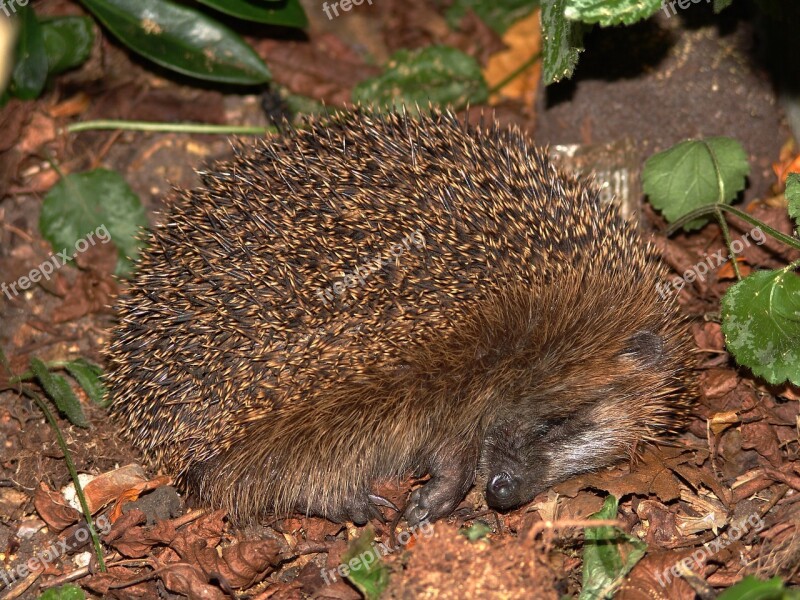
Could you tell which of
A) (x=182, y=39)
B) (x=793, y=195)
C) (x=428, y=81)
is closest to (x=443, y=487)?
(x=793, y=195)

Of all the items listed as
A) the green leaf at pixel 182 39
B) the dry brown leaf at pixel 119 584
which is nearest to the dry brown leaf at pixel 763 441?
the dry brown leaf at pixel 119 584

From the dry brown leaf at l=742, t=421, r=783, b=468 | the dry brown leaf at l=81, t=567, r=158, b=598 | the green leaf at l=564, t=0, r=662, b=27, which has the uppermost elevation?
the green leaf at l=564, t=0, r=662, b=27

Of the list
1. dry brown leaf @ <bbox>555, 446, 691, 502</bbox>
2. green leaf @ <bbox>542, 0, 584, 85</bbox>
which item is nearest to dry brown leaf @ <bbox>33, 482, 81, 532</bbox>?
dry brown leaf @ <bbox>555, 446, 691, 502</bbox>

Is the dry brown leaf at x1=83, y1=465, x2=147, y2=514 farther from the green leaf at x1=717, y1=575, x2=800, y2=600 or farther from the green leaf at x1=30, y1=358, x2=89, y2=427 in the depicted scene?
the green leaf at x1=717, y1=575, x2=800, y2=600

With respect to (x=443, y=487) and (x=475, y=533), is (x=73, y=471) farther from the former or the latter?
(x=475, y=533)

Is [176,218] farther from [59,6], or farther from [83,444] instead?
[59,6]

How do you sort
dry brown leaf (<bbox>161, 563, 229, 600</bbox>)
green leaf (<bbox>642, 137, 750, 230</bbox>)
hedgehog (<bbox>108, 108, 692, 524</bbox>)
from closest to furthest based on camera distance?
hedgehog (<bbox>108, 108, 692, 524</bbox>) → dry brown leaf (<bbox>161, 563, 229, 600</bbox>) → green leaf (<bbox>642, 137, 750, 230</bbox>)
